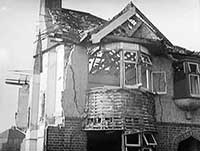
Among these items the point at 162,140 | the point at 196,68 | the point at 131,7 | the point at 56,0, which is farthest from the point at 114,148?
the point at 56,0

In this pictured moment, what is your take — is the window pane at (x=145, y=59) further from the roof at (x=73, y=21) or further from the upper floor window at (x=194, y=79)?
the roof at (x=73, y=21)

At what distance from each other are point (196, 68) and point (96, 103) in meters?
5.94

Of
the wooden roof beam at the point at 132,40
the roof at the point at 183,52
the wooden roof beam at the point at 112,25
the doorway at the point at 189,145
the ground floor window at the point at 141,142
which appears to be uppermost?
the wooden roof beam at the point at 112,25

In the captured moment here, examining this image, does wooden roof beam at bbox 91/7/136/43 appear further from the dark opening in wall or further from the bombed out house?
the dark opening in wall

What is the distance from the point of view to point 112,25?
43.5ft

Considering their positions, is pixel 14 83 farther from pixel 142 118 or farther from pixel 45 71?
pixel 142 118

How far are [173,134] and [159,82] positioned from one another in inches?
100

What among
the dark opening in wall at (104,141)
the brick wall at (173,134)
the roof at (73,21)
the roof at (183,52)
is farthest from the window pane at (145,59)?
the roof at (73,21)

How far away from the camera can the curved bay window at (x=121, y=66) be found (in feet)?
42.5

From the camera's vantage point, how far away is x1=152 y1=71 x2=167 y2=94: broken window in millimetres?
14559

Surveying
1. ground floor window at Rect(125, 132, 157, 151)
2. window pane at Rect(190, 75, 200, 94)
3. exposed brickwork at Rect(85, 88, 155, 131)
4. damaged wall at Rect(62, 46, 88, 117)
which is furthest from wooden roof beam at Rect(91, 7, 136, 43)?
window pane at Rect(190, 75, 200, 94)

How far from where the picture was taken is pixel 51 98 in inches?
648

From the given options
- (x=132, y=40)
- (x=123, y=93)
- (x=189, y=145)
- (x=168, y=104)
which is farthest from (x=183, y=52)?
(x=189, y=145)

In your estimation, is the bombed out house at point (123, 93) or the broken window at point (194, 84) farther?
the broken window at point (194, 84)
